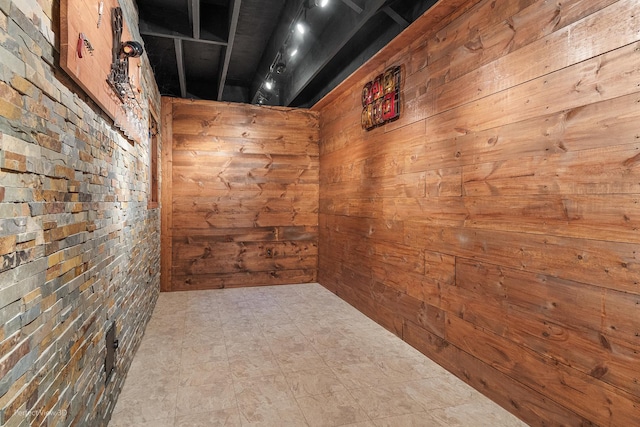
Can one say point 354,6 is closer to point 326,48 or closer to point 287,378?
point 326,48

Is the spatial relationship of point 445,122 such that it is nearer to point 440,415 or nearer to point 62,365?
point 440,415

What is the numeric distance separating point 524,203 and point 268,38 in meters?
3.81

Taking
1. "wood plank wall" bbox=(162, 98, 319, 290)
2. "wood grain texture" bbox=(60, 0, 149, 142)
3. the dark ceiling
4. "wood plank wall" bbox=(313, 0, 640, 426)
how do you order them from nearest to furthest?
"wood grain texture" bbox=(60, 0, 149, 142) < "wood plank wall" bbox=(313, 0, 640, 426) < the dark ceiling < "wood plank wall" bbox=(162, 98, 319, 290)

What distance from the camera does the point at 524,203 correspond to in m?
2.01

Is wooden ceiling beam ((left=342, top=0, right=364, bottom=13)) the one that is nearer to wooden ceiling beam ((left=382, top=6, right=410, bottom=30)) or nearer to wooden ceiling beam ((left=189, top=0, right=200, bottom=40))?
wooden ceiling beam ((left=382, top=6, right=410, bottom=30))

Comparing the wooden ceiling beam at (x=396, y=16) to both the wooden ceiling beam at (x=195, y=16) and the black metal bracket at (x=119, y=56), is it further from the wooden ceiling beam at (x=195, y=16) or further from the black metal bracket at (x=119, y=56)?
the black metal bracket at (x=119, y=56)

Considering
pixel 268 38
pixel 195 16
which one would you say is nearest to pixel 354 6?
pixel 195 16

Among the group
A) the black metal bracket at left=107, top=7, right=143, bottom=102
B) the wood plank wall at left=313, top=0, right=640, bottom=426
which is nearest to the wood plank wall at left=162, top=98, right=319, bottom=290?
the wood plank wall at left=313, top=0, right=640, bottom=426

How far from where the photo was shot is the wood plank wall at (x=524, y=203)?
1580 mm

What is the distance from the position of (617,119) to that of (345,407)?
6.74 ft

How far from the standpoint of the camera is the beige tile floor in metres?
2.06

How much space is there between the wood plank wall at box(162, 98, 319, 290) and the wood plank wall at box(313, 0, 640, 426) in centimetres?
219

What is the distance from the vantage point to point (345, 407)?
7.11 feet

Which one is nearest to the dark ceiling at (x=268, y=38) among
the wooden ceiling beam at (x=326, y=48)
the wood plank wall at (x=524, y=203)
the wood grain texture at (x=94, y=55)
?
the wooden ceiling beam at (x=326, y=48)
